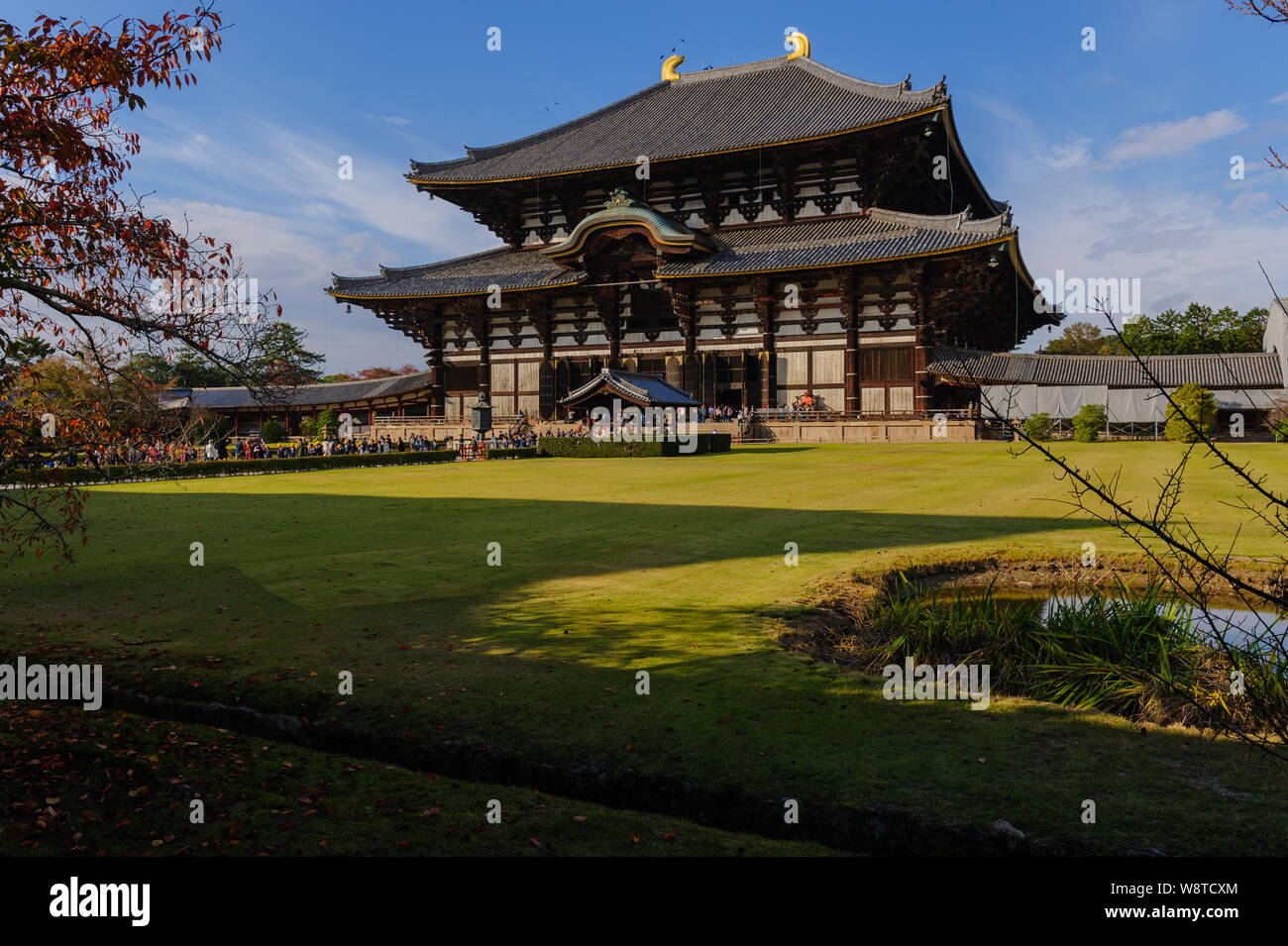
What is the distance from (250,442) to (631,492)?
25.4 metres

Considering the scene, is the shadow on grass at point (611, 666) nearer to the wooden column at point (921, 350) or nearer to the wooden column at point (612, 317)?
the wooden column at point (921, 350)

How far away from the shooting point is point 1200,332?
5753cm

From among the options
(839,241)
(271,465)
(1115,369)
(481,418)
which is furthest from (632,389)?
(1115,369)

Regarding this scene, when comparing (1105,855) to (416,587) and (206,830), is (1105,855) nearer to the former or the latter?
(206,830)

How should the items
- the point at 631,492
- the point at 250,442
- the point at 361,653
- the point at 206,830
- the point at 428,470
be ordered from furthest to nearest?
the point at 250,442 → the point at 428,470 → the point at 631,492 → the point at 361,653 → the point at 206,830

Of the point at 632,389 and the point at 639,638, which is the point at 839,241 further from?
the point at 639,638

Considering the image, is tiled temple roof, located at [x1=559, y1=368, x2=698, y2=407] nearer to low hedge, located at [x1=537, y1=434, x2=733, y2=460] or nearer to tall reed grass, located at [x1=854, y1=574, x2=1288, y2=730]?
low hedge, located at [x1=537, y1=434, x2=733, y2=460]

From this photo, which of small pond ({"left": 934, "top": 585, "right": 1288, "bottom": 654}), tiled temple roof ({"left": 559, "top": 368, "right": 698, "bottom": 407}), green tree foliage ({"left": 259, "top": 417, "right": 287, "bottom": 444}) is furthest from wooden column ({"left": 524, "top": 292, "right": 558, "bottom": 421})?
small pond ({"left": 934, "top": 585, "right": 1288, "bottom": 654})

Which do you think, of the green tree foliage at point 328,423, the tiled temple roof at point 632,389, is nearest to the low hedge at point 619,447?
the tiled temple roof at point 632,389

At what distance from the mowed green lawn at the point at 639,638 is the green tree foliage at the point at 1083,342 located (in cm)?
6129

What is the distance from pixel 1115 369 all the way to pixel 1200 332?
77.2 feet
